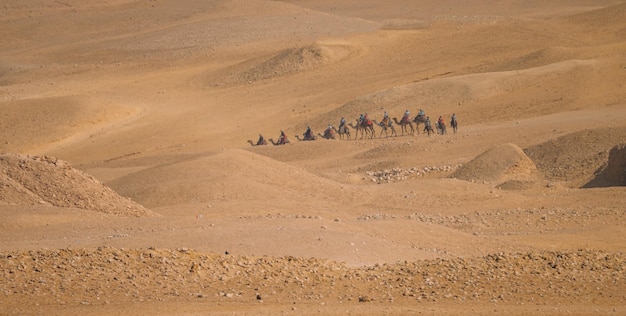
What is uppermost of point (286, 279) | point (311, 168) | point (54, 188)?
point (54, 188)

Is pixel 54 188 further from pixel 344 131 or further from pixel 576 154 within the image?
pixel 344 131

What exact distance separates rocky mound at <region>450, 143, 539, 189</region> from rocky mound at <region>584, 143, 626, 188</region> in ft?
6.40

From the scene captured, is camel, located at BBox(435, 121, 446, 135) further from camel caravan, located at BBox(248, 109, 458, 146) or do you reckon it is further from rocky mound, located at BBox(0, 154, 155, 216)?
rocky mound, located at BBox(0, 154, 155, 216)

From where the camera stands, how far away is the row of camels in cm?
3847

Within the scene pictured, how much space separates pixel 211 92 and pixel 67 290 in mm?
40318

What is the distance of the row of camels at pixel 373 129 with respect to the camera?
126ft

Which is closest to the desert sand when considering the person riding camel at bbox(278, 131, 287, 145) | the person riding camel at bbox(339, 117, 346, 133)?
the person riding camel at bbox(339, 117, 346, 133)

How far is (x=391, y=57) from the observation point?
57344mm

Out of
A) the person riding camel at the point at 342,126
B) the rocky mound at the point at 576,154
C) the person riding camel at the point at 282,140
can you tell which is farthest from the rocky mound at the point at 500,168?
the person riding camel at the point at 282,140

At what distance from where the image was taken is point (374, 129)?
4203cm

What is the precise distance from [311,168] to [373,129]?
6915 millimetres

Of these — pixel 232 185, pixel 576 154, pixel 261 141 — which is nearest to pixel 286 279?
pixel 232 185

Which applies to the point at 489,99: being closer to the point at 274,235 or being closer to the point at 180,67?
the point at 180,67

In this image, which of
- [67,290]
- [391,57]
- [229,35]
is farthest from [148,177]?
[229,35]
